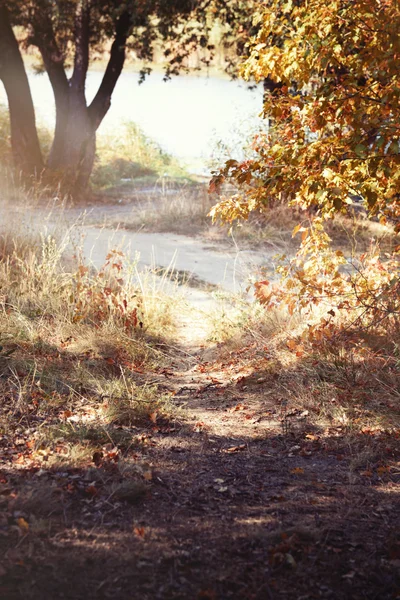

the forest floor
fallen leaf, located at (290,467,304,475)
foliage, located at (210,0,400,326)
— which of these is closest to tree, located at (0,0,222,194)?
foliage, located at (210,0,400,326)

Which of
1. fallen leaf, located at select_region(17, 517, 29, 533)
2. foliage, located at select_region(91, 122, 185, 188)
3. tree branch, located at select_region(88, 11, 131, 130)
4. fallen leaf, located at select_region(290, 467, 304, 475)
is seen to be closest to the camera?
fallen leaf, located at select_region(17, 517, 29, 533)

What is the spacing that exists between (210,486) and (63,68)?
11.1 meters

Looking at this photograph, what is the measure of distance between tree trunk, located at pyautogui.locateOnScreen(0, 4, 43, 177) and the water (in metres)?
3.84

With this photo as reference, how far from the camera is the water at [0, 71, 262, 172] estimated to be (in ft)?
59.6

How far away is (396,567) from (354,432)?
1.25m

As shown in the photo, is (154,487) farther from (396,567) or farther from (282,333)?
(282,333)

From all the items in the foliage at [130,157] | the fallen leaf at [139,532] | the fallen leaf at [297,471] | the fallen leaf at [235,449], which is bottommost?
the fallen leaf at [235,449]

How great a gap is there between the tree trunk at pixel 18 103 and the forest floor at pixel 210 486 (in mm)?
8877

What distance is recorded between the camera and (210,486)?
3197 millimetres

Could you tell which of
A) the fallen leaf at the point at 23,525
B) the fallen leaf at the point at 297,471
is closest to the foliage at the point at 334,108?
the fallen leaf at the point at 297,471

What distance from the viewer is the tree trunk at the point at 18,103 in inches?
476

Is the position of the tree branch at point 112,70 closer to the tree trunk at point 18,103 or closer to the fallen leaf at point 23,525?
the tree trunk at point 18,103

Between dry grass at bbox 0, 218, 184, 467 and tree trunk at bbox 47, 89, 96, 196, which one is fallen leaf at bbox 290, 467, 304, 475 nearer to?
dry grass at bbox 0, 218, 184, 467

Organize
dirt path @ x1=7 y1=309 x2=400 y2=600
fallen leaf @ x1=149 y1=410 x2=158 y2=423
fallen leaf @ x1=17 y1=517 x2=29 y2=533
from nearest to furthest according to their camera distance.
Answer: dirt path @ x1=7 y1=309 x2=400 y2=600 < fallen leaf @ x1=17 y1=517 x2=29 y2=533 < fallen leaf @ x1=149 y1=410 x2=158 y2=423
